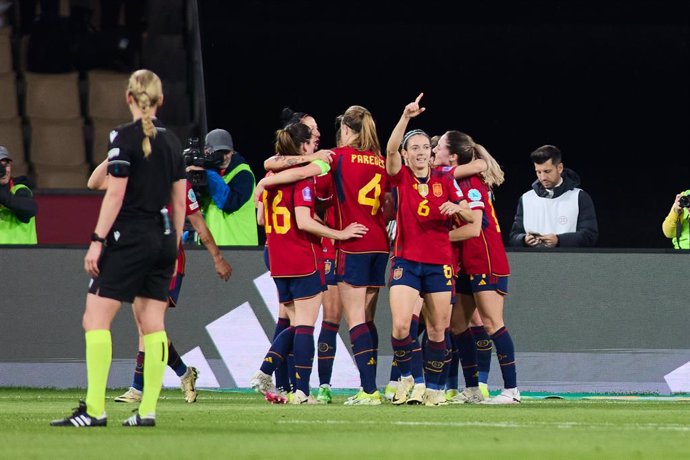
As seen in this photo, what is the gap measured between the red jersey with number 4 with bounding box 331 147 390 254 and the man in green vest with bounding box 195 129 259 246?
249 cm

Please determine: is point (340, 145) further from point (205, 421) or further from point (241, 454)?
point (241, 454)

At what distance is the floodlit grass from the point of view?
5.63m

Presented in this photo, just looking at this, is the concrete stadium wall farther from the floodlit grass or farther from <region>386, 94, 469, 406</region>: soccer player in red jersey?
<region>386, 94, 469, 406</region>: soccer player in red jersey

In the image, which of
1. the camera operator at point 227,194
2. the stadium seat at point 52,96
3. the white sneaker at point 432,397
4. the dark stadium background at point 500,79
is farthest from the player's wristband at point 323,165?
the stadium seat at point 52,96

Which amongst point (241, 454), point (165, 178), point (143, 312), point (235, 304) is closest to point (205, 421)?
point (143, 312)

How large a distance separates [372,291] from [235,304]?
2.66 metres

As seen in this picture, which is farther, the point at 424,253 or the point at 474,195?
the point at 474,195

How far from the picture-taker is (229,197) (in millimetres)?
12234

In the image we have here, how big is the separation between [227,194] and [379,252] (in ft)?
9.18

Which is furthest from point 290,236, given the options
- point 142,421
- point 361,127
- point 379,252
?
point 142,421

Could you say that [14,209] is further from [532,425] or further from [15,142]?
[532,425]

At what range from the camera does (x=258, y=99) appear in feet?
58.6

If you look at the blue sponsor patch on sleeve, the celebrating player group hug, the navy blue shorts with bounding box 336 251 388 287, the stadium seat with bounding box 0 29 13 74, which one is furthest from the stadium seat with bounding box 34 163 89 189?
the blue sponsor patch on sleeve

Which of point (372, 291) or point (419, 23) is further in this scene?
point (419, 23)
